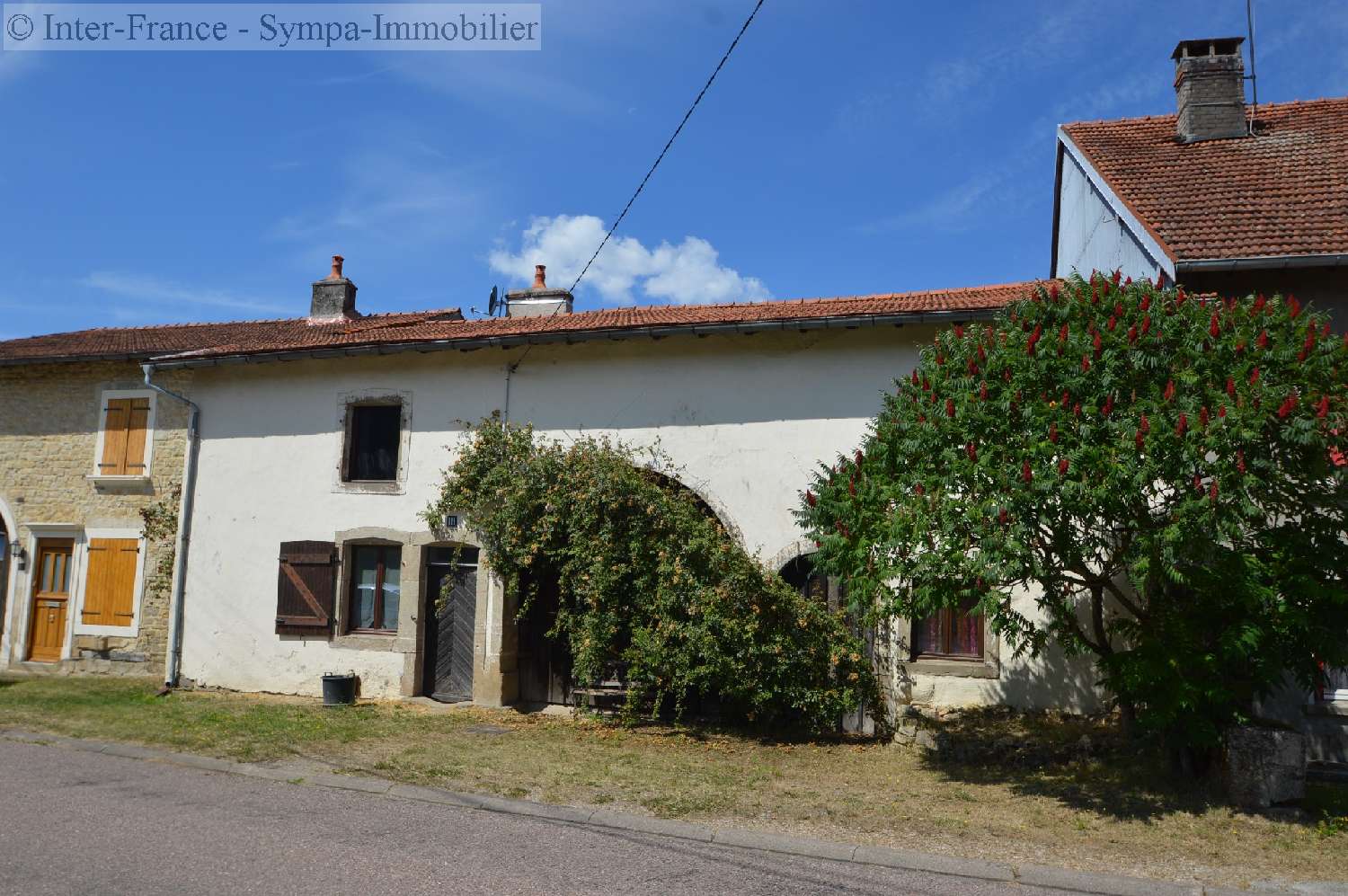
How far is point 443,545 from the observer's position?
36.9ft

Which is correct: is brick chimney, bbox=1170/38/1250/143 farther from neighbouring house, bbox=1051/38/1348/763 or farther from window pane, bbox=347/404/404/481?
window pane, bbox=347/404/404/481

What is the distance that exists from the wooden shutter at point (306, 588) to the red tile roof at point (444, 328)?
2.41m

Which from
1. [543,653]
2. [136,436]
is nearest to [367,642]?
[543,653]

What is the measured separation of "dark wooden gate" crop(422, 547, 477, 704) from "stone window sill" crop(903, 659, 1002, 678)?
4.96 m

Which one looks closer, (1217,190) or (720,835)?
(720,835)

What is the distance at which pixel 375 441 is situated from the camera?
461 inches

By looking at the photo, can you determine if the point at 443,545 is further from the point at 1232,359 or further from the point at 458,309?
the point at 1232,359

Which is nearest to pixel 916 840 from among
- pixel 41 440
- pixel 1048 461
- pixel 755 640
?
pixel 1048 461

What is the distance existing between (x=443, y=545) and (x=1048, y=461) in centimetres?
726

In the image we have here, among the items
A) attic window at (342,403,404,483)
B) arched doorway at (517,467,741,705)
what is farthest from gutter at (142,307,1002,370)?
arched doorway at (517,467,741,705)

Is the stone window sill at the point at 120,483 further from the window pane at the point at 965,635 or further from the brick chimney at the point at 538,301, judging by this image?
the window pane at the point at 965,635

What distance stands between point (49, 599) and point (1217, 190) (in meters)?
15.7

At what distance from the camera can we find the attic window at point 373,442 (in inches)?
457

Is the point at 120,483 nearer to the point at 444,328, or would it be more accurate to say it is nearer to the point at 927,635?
the point at 444,328
